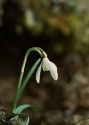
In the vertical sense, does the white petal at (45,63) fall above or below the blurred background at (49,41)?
above

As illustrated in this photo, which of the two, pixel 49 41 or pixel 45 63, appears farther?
pixel 49 41

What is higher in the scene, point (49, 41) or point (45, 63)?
point (45, 63)

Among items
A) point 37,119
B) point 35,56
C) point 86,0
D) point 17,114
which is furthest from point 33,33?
point 17,114

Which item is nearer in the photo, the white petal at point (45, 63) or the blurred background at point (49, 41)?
the white petal at point (45, 63)

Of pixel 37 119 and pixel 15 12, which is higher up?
pixel 15 12

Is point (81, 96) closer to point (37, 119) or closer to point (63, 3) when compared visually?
point (37, 119)

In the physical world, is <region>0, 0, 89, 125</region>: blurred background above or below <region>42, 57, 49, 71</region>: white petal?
below

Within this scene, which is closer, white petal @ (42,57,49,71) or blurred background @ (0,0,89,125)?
white petal @ (42,57,49,71)

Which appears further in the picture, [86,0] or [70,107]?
[86,0]
